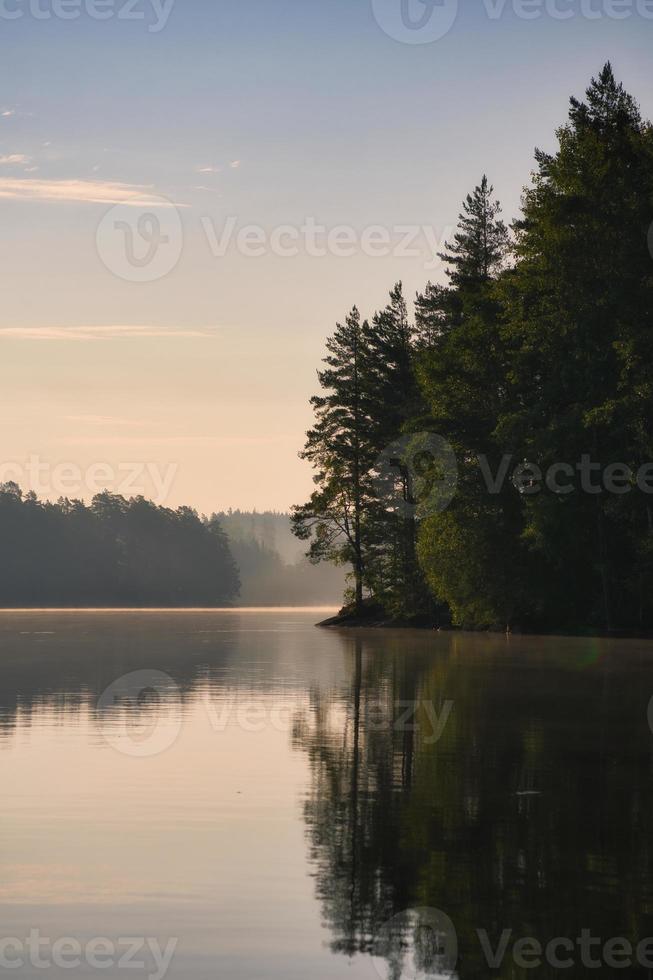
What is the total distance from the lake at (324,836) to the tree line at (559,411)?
109 feet

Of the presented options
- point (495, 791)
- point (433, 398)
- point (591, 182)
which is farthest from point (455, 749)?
point (433, 398)

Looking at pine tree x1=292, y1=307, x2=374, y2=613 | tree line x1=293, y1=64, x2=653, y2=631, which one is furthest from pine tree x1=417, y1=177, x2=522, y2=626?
pine tree x1=292, y1=307, x2=374, y2=613

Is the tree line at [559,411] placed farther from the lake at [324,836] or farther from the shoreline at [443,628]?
the lake at [324,836]

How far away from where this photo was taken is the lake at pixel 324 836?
8781 mm

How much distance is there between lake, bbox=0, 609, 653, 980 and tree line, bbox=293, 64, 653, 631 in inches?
1305

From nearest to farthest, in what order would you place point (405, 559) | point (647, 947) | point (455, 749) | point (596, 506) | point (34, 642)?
point (647, 947)
point (455, 749)
point (34, 642)
point (596, 506)
point (405, 559)

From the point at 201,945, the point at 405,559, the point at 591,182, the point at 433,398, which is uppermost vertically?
the point at 591,182

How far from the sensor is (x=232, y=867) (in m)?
11.2

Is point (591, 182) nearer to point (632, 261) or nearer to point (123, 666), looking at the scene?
point (632, 261)

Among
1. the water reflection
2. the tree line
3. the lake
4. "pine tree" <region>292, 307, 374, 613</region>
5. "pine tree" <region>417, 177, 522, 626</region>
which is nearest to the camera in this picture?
the lake

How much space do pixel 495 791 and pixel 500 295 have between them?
53.3 m

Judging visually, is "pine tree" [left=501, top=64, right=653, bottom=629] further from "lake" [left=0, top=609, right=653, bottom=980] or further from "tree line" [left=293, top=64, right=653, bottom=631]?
"lake" [left=0, top=609, right=653, bottom=980]

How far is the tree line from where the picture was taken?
6009 cm

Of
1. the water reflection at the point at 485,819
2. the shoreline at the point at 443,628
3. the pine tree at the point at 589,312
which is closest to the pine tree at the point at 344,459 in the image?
the shoreline at the point at 443,628
